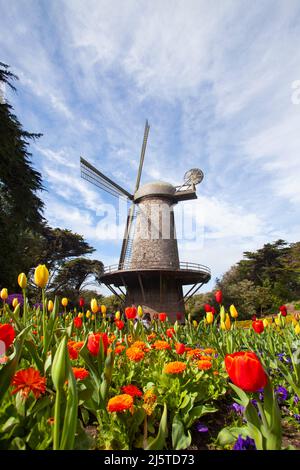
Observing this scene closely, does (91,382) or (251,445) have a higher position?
(91,382)

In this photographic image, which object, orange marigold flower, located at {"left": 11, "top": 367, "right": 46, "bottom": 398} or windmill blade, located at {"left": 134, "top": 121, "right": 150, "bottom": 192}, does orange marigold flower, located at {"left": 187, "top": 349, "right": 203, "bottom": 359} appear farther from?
windmill blade, located at {"left": 134, "top": 121, "right": 150, "bottom": 192}

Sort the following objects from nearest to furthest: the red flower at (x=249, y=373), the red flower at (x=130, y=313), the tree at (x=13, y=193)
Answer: the red flower at (x=249, y=373), the red flower at (x=130, y=313), the tree at (x=13, y=193)

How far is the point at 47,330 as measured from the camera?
79.9 inches

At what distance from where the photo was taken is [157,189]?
1980 centimetres

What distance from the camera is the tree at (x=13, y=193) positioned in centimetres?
1362

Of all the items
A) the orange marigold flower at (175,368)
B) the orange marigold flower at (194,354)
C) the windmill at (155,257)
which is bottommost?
the orange marigold flower at (175,368)

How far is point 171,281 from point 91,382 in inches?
646

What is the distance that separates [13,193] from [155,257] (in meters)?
9.06

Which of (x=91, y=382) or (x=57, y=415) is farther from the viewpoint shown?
(x=91, y=382)

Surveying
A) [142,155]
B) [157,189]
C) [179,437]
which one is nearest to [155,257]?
[157,189]

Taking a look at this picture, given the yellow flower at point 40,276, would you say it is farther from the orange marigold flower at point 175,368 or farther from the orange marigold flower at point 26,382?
the orange marigold flower at point 175,368

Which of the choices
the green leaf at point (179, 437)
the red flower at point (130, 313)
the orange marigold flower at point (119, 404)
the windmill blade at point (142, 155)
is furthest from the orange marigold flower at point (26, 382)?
the windmill blade at point (142, 155)

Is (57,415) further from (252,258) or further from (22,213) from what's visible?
(252,258)
